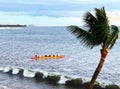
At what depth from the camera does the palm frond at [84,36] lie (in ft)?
58.8

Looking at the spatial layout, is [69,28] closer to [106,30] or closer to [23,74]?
[106,30]

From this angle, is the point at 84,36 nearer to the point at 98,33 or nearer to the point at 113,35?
the point at 98,33

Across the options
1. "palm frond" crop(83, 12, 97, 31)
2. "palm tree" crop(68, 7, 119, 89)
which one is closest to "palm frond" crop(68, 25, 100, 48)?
"palm tree" crop(68, 7, 119, 89)

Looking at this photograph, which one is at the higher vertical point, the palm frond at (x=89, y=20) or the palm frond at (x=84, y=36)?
the palm frond at (x=89, y=20)

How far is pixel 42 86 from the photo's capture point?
4247 cm

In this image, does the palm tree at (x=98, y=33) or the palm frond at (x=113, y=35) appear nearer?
the palm tree at (x=98, y=33)

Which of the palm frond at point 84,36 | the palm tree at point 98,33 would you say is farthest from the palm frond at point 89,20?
the palm frond at point 84,36

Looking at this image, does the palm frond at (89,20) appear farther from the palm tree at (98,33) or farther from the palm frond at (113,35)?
the palm frond at (113,35)

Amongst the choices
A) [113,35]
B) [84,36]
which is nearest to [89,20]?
[84,36]

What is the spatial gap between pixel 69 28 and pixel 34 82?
28.2 m

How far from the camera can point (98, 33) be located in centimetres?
1773

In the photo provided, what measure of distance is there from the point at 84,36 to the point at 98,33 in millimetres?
682

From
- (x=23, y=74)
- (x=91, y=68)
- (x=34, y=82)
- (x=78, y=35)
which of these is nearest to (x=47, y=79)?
(x=34, y=82)

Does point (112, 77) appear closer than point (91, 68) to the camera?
Yes
